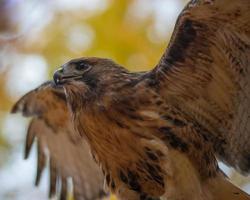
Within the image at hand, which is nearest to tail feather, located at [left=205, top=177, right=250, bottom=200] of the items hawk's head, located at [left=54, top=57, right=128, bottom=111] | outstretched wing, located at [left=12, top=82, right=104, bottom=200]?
hawk's head, located at [left=54, top=57, right=128, bottom=111]

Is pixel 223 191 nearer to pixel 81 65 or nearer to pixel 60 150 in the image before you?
pixel 81 65

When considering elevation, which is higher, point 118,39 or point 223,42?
point 223,42

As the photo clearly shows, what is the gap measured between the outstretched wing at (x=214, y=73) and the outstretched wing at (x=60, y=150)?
1660 mm

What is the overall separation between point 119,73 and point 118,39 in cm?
185

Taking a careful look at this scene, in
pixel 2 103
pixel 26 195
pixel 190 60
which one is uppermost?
pixel 190 60

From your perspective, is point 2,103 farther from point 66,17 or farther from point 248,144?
point 248,144

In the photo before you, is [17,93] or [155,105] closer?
[155,105]

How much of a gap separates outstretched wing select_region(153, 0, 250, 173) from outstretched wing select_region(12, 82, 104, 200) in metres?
1.66

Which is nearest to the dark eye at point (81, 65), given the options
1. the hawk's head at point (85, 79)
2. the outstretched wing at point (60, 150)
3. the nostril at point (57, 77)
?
the hawk's head at point (85, 79)

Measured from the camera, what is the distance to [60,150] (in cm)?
719

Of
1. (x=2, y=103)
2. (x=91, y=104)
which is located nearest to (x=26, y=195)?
(x=2, y=103)

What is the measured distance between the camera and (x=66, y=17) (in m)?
8.06

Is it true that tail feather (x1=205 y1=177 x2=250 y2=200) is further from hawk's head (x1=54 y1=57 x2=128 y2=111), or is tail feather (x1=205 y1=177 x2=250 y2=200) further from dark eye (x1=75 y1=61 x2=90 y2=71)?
dark eye (x1=75 y1=61 x2=90 y2=71)

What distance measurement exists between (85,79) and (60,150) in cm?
167
